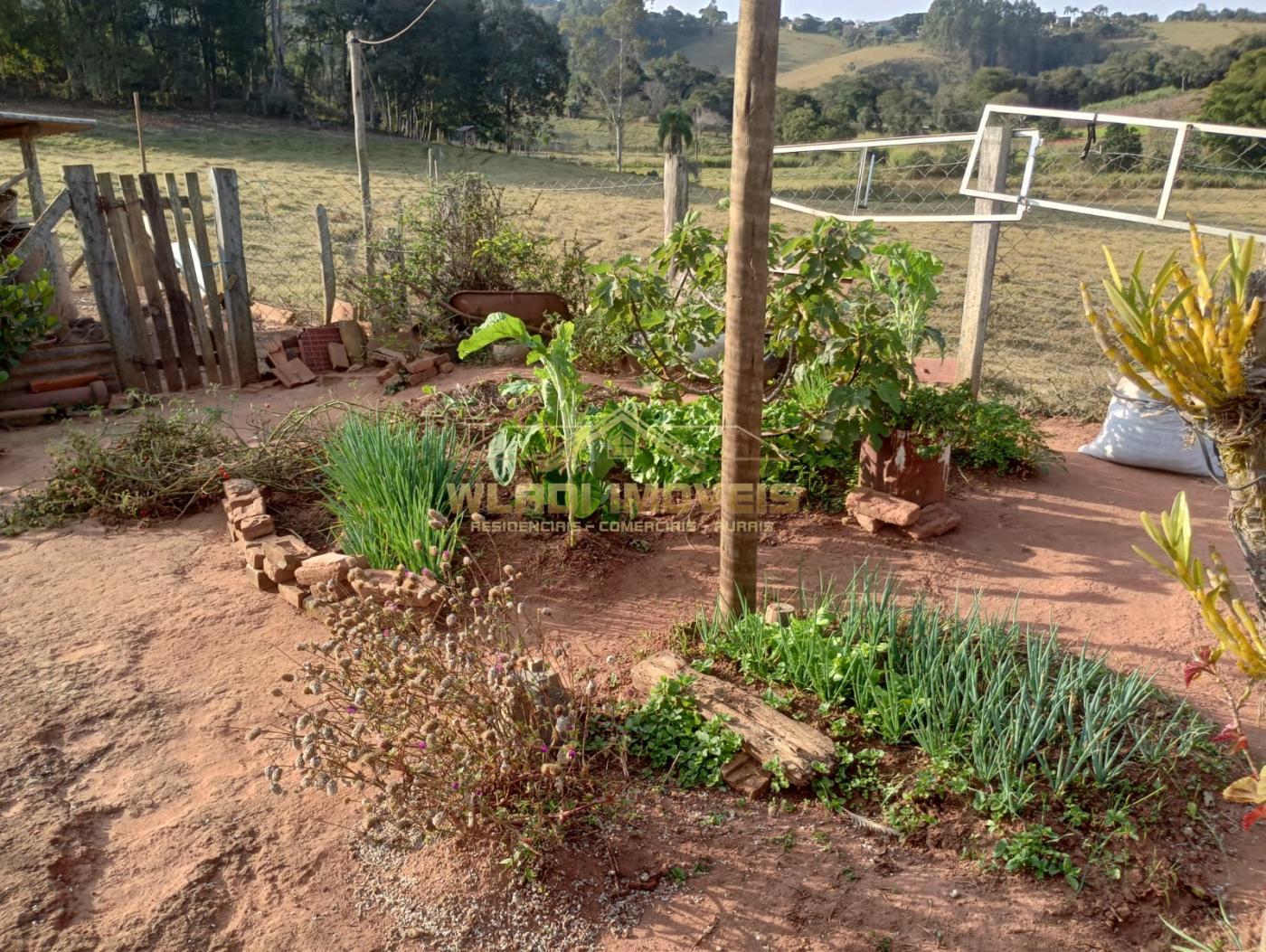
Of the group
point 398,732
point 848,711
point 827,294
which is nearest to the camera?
point 398,732

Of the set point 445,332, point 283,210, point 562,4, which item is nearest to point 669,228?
point 445,332

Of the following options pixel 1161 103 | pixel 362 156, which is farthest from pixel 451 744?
pixel 1161 103

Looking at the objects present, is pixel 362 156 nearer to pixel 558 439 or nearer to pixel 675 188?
pixel 675 188

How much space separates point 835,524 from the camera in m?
4.32

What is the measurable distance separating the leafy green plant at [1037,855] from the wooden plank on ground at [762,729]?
518 mm

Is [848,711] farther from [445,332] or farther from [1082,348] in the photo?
[1082,348]

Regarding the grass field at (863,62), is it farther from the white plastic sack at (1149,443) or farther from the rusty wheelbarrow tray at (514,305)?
the white plastic sack at (1149,443)

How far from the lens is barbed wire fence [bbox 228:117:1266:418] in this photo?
7.16 meters

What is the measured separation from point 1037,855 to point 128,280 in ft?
23.1

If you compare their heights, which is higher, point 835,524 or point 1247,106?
point 1247,106

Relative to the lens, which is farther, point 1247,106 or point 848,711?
point 1247,106

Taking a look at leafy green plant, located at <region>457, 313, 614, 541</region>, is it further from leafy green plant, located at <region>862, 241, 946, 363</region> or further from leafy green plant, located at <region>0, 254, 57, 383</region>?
leafy green plant, located at <region>0, 254, 57, 383</region>

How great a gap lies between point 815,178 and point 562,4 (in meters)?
102

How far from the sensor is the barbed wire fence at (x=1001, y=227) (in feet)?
23.5
